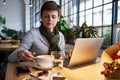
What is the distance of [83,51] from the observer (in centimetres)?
136

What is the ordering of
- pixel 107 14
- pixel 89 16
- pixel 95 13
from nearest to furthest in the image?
pixel 107 14
pixel 95 13
pixel 89 16

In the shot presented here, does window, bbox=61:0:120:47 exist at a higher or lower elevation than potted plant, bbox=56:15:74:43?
higher

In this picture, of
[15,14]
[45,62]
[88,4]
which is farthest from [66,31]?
[15,14]

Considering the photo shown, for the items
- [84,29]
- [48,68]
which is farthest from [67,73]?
[84,29]

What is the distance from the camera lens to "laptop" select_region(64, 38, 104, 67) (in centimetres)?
128

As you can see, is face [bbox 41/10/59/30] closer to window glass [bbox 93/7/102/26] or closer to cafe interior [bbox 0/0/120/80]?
cafe interior [bbox 0/0/120/80]

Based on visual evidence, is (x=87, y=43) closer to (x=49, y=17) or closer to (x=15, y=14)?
(x=49, y=17)

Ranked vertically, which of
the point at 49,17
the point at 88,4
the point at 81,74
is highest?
the point at 88,4

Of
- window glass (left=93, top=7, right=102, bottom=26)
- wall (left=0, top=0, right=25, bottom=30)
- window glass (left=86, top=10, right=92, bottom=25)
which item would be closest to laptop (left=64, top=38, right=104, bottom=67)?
window glass (left=93, top=7, right=102, bottom=26)

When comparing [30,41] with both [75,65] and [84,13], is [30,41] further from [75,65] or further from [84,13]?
[84,13]

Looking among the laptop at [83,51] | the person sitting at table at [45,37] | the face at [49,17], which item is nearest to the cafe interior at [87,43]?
the laptop at [83,51]

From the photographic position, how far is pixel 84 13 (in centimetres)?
388

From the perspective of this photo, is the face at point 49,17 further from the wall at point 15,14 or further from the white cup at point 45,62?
the wall at point 15,14

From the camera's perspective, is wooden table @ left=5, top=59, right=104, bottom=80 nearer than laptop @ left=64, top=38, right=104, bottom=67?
Yes
